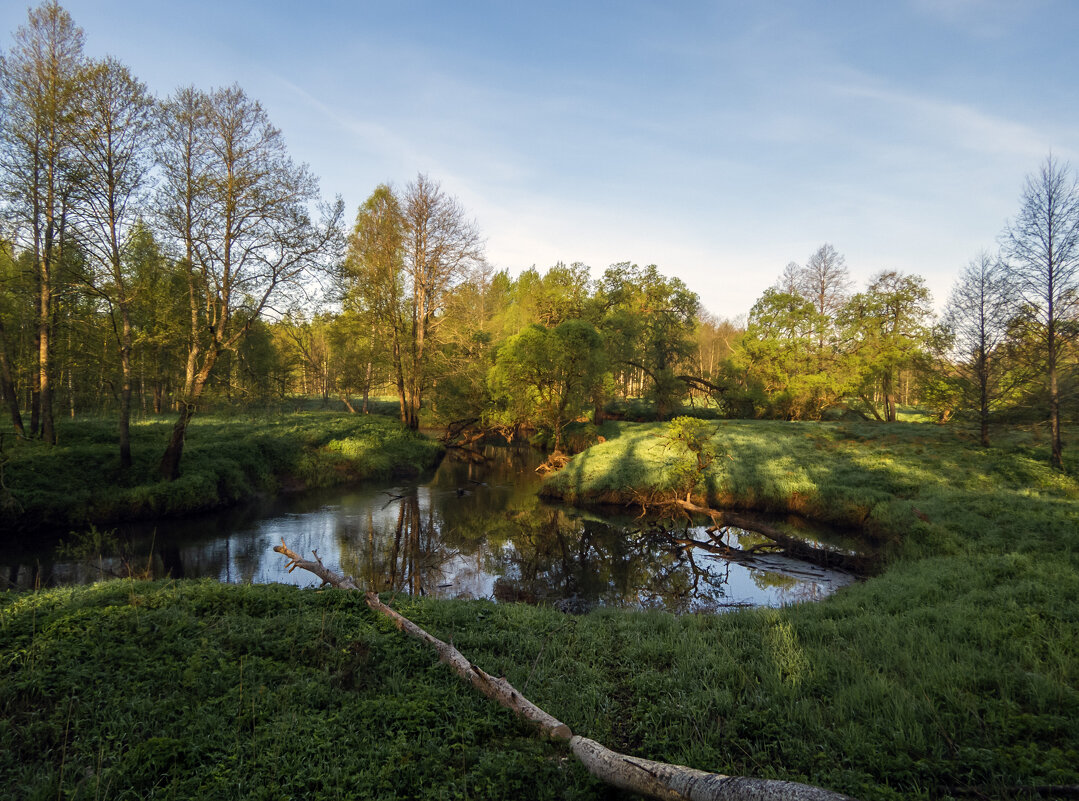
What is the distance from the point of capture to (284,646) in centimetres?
620

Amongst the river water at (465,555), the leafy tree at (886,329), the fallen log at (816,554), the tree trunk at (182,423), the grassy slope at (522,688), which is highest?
the leafy tree at (886,329)

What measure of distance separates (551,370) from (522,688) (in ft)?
70.5

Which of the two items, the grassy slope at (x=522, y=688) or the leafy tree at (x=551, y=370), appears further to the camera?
the leafy tree at (x=551, y=370)

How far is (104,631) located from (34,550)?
9.73m

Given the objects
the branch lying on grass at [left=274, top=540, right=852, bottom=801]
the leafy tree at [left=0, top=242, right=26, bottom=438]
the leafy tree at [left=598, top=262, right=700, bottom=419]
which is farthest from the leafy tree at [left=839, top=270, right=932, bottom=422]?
the leafy tree at [left=0, top=242, right=26, bottom=438]

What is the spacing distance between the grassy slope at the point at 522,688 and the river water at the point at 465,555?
2.71 metres

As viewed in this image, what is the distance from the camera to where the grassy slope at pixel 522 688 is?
13.2ft

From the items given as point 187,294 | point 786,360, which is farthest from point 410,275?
point 786,360

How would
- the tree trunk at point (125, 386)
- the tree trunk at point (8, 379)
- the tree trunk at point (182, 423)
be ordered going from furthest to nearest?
1. the tree trunk at point (182, 423)
2. the tree trunk at point (125, 386)
3. the tree trunk at point (8, 379)

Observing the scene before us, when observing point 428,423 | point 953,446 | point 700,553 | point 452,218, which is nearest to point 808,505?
point 700,553

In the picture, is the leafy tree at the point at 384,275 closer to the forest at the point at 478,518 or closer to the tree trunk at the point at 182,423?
the forest at the point at 478,518

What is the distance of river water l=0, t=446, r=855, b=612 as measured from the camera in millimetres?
11258

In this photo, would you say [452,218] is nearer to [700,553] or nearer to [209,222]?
[209,222]

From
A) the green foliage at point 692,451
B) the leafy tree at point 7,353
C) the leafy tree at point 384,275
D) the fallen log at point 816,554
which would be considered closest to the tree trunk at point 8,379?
the leafy tree at point 7,353
